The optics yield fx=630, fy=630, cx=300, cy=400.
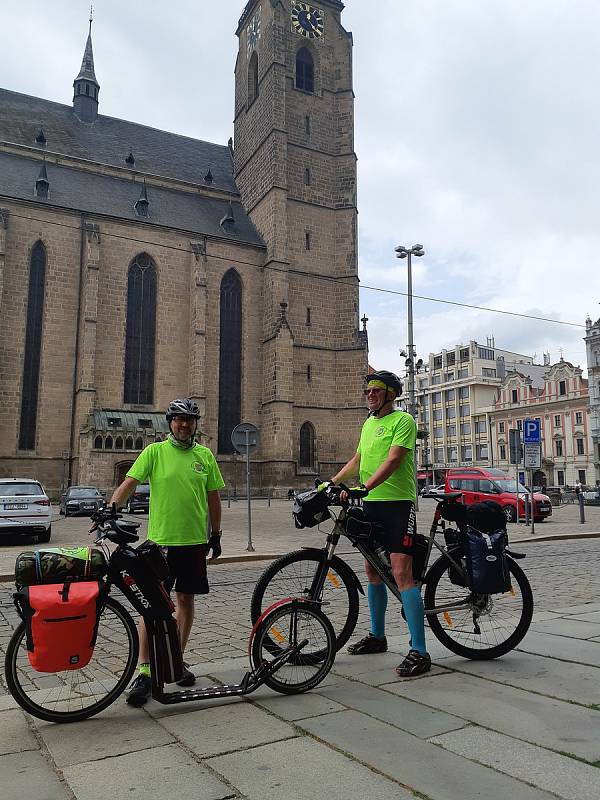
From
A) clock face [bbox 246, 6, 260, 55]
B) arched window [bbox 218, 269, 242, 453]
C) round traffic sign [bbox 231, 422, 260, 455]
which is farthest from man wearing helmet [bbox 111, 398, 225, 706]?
clock face [bbox 246, 6, 260, 55]

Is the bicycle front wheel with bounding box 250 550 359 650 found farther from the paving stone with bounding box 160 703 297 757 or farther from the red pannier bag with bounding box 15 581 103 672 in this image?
the red pannier bag with bounding box 15 581 103 672

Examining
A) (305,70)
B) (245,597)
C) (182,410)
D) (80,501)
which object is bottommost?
(245,597)

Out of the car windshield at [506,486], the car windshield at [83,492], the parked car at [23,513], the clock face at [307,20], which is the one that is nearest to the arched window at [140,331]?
the car windshield at [83,492]

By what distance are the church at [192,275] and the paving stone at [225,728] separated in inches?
1249

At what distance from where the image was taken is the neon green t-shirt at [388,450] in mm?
4062

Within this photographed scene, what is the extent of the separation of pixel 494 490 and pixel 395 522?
17.4 metres

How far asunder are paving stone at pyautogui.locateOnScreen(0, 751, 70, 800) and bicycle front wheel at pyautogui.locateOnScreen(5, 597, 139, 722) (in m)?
0.41

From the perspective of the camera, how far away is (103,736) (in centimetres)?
294

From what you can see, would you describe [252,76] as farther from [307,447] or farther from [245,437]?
[245,437]

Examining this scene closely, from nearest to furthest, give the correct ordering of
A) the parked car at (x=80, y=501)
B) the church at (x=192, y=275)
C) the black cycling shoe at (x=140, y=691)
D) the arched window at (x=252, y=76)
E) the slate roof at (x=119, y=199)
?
the black cycling shoe at (x=140, y=691) < the parked car at (x=80, y=501) < the church at (x=192, y=275) < the slate roof at (x=119, y=199) < the arched window at (x=252, y=76)

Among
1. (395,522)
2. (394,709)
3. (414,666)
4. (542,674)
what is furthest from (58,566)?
(542,674)

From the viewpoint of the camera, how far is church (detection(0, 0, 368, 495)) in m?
34.7

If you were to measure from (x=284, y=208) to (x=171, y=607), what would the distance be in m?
39.5

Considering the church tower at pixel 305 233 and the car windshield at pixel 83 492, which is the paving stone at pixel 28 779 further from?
the church tower at pixel 305 233
